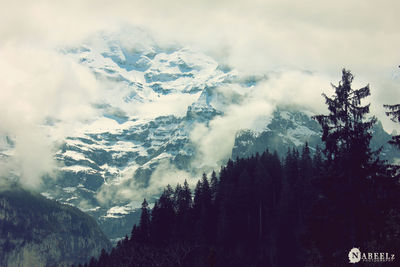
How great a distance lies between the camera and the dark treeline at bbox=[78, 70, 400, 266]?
129 ft

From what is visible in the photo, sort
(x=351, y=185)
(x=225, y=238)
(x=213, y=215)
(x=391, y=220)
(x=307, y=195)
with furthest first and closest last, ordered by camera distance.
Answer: (x=213, y=215)
(x=225, y=238)
(x=307, y=195)
(x=391, y=220)
(x=351, y=185)

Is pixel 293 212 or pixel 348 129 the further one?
pixel 293 212

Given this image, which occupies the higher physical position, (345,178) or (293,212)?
(293,212)

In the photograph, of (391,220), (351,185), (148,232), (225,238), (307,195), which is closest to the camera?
(351,185)

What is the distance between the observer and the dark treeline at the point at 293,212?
39.2 m

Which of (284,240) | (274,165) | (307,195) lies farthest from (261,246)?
(274,165)

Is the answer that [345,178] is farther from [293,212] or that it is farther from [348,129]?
[293,212]

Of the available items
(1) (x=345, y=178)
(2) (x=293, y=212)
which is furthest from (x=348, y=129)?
(2) (x=293, y=212)

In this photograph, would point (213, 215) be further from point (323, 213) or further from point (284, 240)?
point (323, 213)

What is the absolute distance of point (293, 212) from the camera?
10044cm

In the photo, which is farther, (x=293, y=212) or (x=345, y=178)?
(x=293, y=212)

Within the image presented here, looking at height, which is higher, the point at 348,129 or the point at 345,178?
the point at 348,129

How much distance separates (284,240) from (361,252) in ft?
194

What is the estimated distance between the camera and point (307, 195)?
3829 inches
